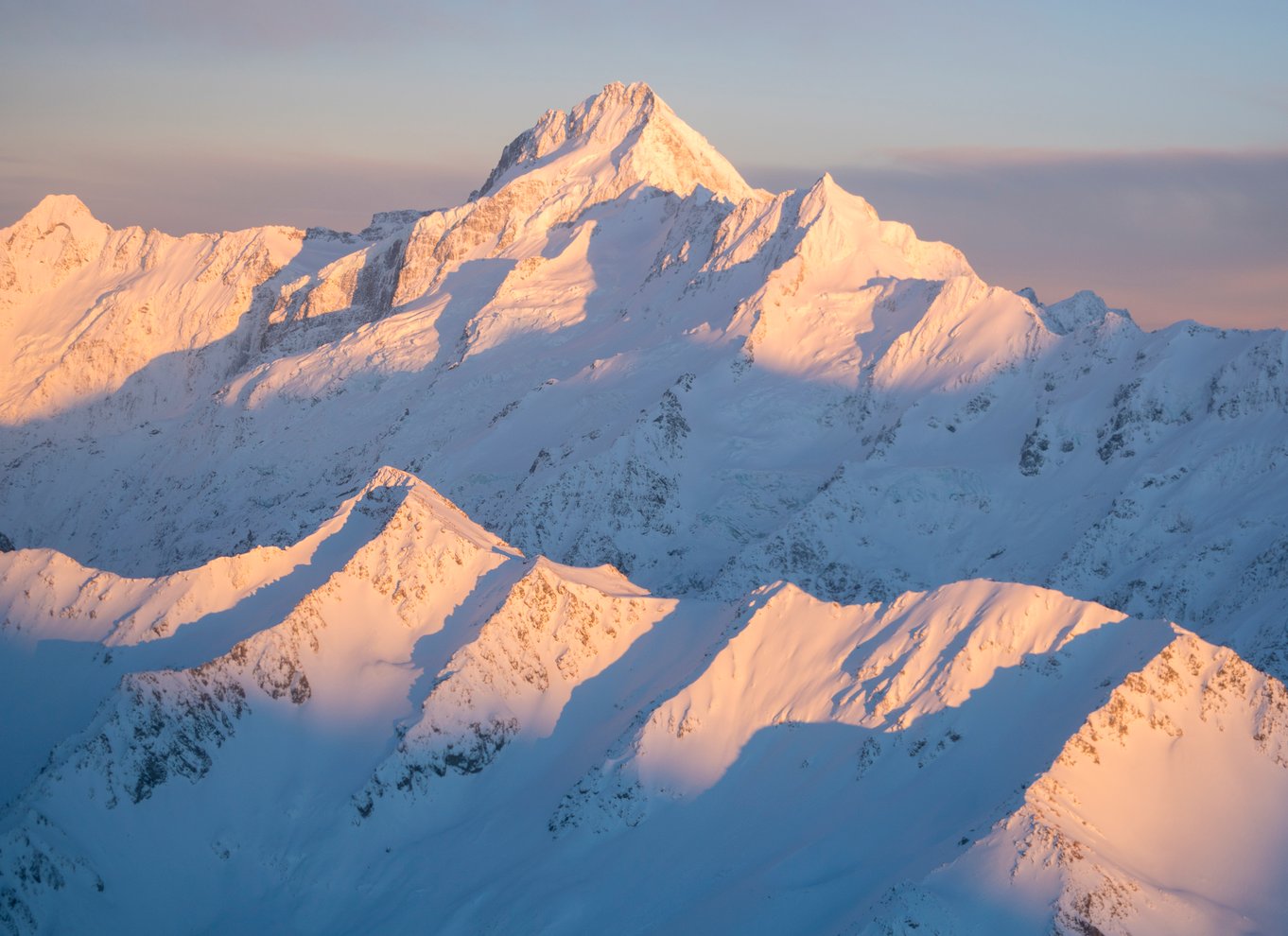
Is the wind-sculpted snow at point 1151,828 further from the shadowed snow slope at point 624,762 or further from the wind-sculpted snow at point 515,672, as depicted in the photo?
the wind-sculpted snow at point 515,672

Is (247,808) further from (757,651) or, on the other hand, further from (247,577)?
(757,651)

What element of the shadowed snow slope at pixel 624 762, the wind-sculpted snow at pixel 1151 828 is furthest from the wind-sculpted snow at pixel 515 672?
the wind-sculpted snow at pixel 1151 828

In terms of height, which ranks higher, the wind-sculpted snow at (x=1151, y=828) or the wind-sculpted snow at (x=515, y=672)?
the wind-sculpted snow at (x=1151, y=828)

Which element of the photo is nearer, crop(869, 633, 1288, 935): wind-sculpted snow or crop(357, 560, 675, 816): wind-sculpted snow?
crop(869, 633, 1288, 935): wind-sculpted snow

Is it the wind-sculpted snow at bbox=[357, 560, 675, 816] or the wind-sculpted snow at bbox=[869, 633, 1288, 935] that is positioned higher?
the wind-sculpted snow at bbox=[869, 633, 1288, 935]

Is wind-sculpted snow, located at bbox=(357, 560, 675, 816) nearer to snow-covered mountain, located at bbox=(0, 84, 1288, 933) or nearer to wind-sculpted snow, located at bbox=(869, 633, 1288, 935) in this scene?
snow-covered mountain, located at bbox=(0, 84, 1288, 933)

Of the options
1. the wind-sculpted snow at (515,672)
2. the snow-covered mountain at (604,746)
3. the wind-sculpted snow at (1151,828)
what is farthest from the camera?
the wind-sculpted snow at (515,672)

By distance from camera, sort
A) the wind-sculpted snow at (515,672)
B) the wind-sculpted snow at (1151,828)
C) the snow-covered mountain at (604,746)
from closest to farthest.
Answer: the wind-sculpted snow at (1151,828), the snow-covered mountain at (604,746), the wind-sculpted snow at (515,672)

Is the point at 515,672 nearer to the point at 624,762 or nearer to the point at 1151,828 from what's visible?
the point at 624,762

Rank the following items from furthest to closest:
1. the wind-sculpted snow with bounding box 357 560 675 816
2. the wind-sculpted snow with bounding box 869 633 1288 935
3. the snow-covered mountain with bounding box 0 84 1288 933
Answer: the wind-sculpted snow with bounding box 357 560 675 816 → the snow-covered mountain with bounding box 0 84 1288 933 → the wind-sculpted snow with bounding box 869 633 1288 935

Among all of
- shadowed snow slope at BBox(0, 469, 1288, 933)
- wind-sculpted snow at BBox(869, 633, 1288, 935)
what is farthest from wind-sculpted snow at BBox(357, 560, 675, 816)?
wind-sculpted snow at BBox(869, 633, 1288, 935)

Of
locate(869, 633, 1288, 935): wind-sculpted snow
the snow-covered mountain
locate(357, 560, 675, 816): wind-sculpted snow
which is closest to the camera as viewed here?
locate(869, 633, 1288, 935): wind-sculpted snow
